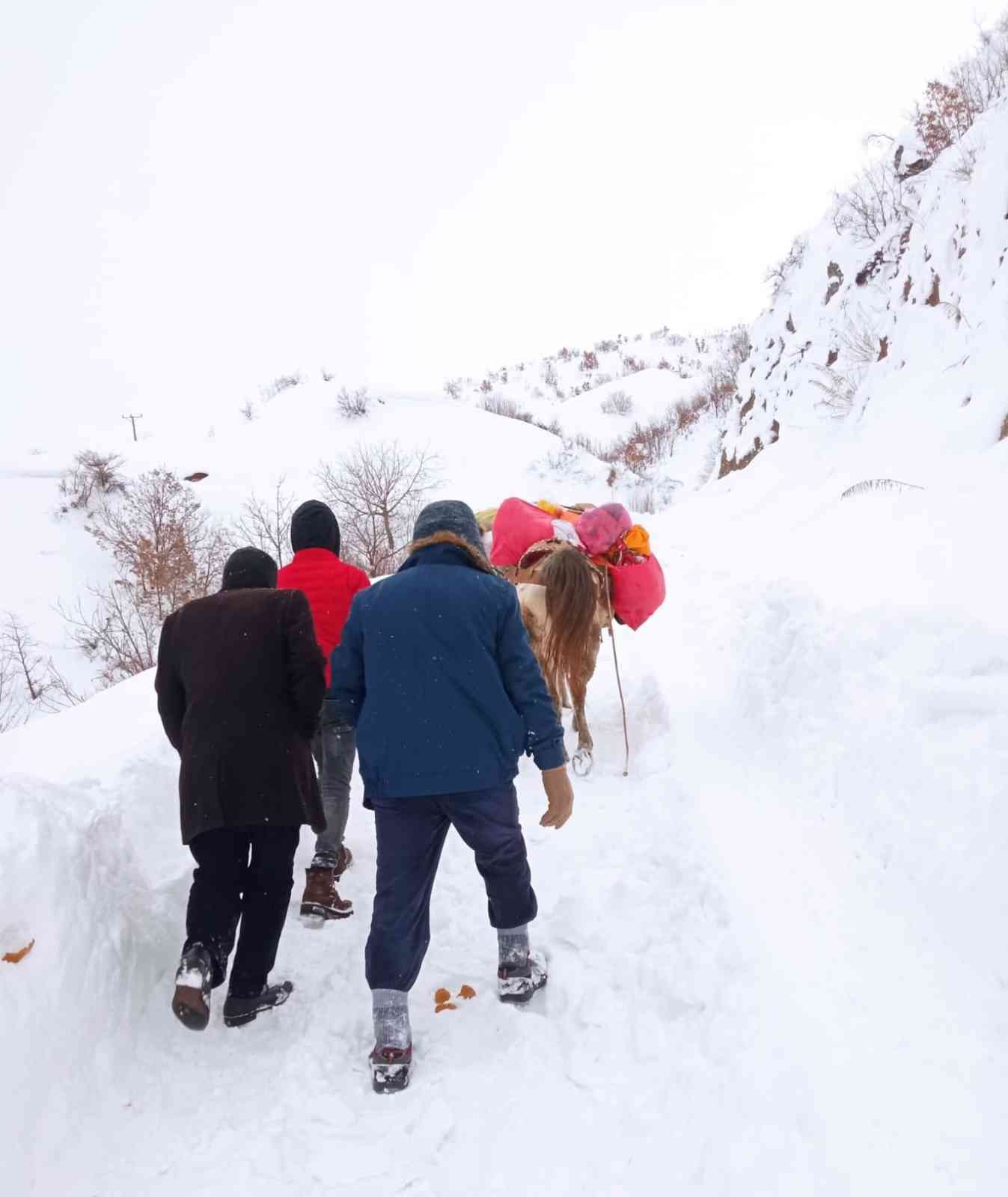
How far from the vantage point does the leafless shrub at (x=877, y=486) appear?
6.53 meters

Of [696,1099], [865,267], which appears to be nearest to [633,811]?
[696,1099]

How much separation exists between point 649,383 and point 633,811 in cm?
3298

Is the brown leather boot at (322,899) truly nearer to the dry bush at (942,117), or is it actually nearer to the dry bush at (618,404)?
the dry bush at (942,117)

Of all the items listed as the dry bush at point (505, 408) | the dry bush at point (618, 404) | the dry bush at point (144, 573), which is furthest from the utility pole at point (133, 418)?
the dry bush at point (618, 404)

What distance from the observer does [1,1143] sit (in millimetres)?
1891

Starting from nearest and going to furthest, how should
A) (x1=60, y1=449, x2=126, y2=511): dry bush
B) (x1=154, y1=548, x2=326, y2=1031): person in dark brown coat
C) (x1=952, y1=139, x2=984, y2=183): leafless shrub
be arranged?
(x1=154, y1=548, x2=326, y2=1031): person in dark brown coat
(x1=952, y1=139, x2=984, y2=183): leafless shrub
(x1=60, y1=449, x2=126, y2=511): dry bush

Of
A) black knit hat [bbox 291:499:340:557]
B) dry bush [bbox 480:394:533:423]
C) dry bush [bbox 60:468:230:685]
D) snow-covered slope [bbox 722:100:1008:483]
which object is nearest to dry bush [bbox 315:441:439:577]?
dry bush [bbox 60:468:230:685]

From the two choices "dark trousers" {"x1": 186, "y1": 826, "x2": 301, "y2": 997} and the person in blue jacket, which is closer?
the person in blue jacket

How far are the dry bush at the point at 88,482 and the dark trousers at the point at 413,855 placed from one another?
24.2 meters

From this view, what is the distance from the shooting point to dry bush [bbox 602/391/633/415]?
32219mm

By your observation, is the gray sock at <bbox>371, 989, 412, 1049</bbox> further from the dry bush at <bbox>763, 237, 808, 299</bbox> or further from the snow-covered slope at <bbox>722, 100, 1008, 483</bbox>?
the dry bush at <bbox>763, 237, 808, 299</bbox>

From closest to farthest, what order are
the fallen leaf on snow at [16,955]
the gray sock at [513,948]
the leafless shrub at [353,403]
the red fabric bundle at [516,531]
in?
the fallen leaf on snow at [16,955] → the gray sock at [513,948] → the red fabric bundle at [516,531] → the leafless shrub at [353,403]

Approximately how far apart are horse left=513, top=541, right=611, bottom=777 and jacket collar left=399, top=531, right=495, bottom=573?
178 cm

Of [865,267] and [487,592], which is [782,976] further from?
[865,267]
